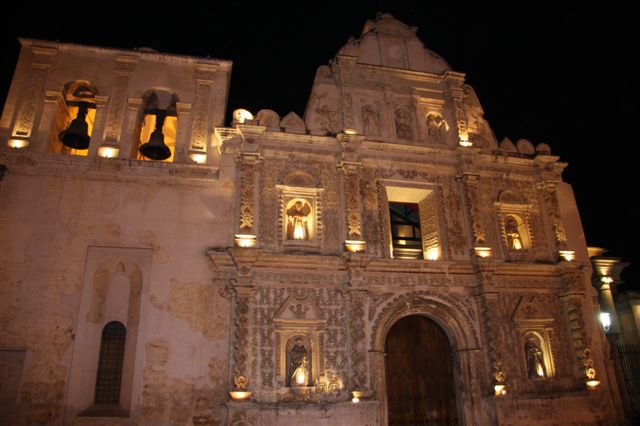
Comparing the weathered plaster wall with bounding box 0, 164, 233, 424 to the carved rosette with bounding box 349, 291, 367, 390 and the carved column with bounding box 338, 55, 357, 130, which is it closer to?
the carved rosette with bounding box 349, 291, 367, 390

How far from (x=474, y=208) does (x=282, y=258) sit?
6083 millimetres

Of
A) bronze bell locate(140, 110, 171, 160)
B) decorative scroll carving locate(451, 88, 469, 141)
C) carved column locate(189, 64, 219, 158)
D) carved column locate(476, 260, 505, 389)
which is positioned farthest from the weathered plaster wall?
decorative scroll carving locate(451, 88, 469, 141)

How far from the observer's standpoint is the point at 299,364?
12.7 meters

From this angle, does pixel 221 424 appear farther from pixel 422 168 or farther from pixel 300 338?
pixel 422 168

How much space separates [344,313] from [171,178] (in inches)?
238

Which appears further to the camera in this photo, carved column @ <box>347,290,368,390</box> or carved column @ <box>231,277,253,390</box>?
carved column @ <box>347,290,368,390</box>

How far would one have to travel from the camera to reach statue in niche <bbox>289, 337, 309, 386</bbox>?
12617 mm

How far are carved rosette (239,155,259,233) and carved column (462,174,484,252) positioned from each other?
21.1ft

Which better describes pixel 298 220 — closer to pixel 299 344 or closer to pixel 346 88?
pixel 299 344

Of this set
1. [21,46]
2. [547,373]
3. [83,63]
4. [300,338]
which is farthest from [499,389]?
[21,46]

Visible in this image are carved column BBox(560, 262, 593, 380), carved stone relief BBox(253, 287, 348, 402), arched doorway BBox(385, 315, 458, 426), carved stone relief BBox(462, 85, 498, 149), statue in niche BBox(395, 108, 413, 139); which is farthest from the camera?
carved stone relief BBox(462, 85, 498, 149)

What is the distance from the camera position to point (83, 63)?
15.1 meters

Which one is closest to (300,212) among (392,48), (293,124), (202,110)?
(293,124)

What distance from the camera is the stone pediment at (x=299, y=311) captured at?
42.4ft
